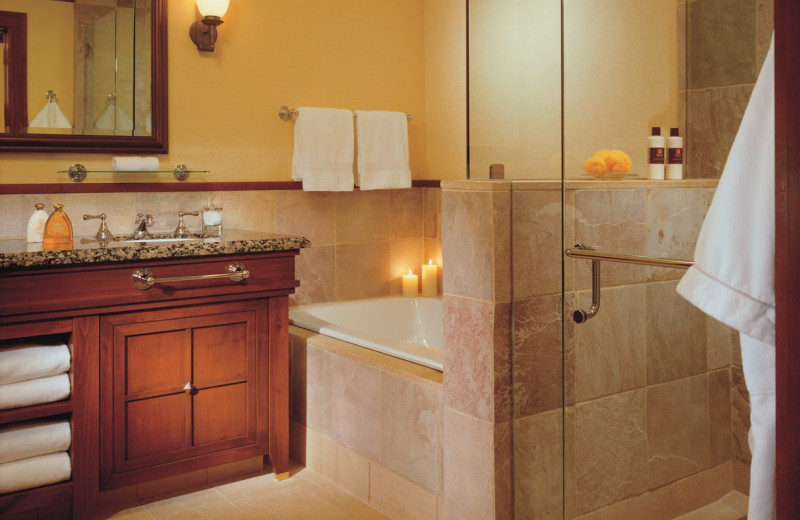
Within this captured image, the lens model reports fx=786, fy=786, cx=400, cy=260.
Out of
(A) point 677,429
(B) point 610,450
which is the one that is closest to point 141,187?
(B) point 610,450

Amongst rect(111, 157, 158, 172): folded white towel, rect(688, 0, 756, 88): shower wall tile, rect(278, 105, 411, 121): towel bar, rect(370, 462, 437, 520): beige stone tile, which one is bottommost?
rect(370, 462, 437, 520): beige stone tile

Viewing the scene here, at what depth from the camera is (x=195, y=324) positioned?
8.65 ft

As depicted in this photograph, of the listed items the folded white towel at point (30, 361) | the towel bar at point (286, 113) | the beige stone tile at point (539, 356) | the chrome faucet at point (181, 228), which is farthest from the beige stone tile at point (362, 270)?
the beige stone tile at point (539, 356)

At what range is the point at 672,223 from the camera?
5.03 feet

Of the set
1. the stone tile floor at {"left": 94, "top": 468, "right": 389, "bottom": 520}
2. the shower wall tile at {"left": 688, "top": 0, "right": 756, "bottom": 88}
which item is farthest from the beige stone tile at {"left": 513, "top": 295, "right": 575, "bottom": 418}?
the stone tile floor at {"left": 94, "top": 468, "right": 389, "bottom": 520}

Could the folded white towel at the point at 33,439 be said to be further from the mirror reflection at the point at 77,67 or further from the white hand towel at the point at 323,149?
the white hand towel at the point at 323,149

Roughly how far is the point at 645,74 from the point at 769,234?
0.83 m

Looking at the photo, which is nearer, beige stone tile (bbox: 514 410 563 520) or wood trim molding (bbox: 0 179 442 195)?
beige stone tile (bbox: 514 410 563 520)

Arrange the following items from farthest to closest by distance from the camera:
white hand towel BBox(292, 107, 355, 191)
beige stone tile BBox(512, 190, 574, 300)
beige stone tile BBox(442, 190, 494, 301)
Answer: white hand towel BBox(292, 107, 355, 191) < beige stone tile BBox(442, 190, 494, 301) < beige stone tile BBox(512, 190, 574, 300)

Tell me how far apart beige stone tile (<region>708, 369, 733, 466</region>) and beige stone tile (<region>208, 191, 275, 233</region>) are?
223 cm

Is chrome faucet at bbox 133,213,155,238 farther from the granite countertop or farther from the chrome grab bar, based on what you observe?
the chrome grab bar

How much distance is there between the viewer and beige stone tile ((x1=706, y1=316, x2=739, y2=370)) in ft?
4.64

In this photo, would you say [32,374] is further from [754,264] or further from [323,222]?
[754,264]

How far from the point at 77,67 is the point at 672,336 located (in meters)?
2.31
